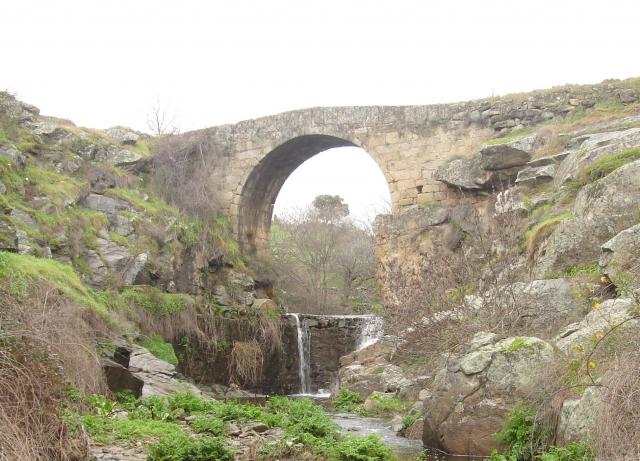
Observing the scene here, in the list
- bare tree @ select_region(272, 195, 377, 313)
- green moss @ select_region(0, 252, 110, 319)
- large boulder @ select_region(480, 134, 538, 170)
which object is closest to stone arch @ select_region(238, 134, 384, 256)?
bare tree @ select_region(272, 195, 377, 313)

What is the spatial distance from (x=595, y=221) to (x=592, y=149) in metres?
2.85

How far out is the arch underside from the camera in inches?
736

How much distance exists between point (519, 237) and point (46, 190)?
959 cm

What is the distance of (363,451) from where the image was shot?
19.9 feet

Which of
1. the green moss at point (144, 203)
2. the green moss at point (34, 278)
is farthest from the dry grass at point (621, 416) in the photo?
the green moss at point (144, 203)

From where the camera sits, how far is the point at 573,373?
236 inches

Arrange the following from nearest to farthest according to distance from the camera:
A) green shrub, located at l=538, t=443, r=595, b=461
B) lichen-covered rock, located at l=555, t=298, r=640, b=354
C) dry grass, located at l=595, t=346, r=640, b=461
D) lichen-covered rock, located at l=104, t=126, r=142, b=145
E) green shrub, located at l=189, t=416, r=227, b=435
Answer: dry grass, located at l=595, t=346, r=640, b=461, green shrub, located at l=538, t=443, r=595, b=461, lichen-covered rock, located at l=555, t=298, r=640, b=354, green shrub, located at l=189, t=416, r=227, b=435, lichen-covered rock, located at l=104, t=126, r=142, b=145

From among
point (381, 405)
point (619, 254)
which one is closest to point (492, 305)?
point (619, 254)

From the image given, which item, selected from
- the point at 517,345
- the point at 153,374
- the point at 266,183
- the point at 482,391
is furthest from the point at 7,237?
the point at 266,183

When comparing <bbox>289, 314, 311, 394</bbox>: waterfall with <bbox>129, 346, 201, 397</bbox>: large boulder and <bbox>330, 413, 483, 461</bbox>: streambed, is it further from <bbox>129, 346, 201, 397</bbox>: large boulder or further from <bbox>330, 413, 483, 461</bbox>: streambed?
<bbox>129, 346, 201, 397</bbox>: large boulder

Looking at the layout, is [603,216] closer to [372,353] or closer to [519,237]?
[519,237]

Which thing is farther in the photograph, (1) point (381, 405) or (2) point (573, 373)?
(1) point (381, 405)

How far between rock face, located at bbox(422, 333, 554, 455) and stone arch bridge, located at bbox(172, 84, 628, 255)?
9.66 metres

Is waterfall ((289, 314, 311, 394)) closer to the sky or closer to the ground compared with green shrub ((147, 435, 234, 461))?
closer to the ground
